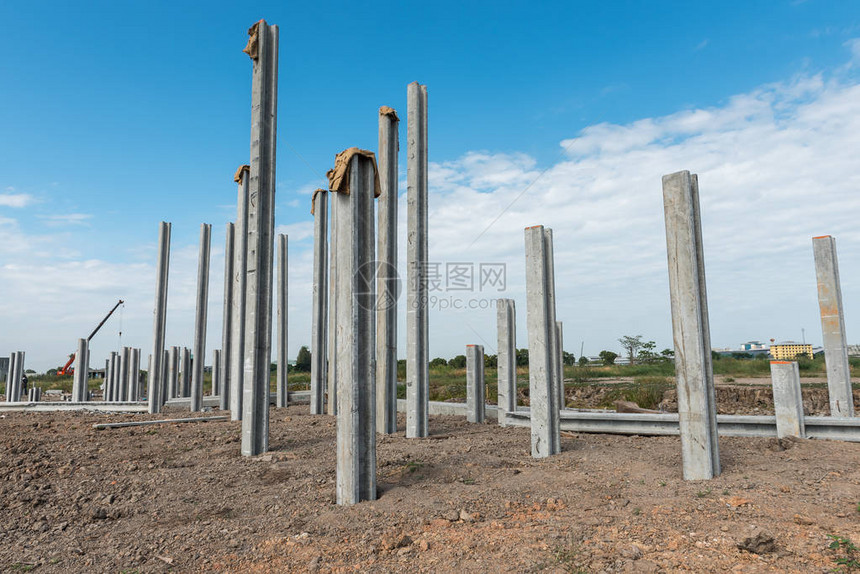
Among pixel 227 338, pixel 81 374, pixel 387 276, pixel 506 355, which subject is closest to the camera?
pixel 387 276

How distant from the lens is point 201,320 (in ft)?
44.4

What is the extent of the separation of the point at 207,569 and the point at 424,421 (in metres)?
4.76

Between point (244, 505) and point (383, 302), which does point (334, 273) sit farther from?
point (244, 505)

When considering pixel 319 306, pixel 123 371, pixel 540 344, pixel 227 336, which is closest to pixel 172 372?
pixel 123 371

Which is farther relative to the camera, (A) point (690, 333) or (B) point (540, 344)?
(B) point (540, 344)

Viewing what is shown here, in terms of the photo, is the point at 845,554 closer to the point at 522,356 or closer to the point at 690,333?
the point at 690,333

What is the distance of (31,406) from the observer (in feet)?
46.9

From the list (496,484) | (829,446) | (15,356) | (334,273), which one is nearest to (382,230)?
(334,273)

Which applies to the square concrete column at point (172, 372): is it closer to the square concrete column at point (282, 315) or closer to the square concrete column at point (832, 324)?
the square concrete column at point (282, 315)

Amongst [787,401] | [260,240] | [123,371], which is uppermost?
[260,240]

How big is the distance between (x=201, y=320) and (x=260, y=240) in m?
7.27

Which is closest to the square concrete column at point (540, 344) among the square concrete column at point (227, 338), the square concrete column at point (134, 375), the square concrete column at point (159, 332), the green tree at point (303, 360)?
the square concrete column at point (227, 338)

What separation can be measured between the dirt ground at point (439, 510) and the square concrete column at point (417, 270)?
82cm

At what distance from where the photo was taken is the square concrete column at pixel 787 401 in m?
6.54
